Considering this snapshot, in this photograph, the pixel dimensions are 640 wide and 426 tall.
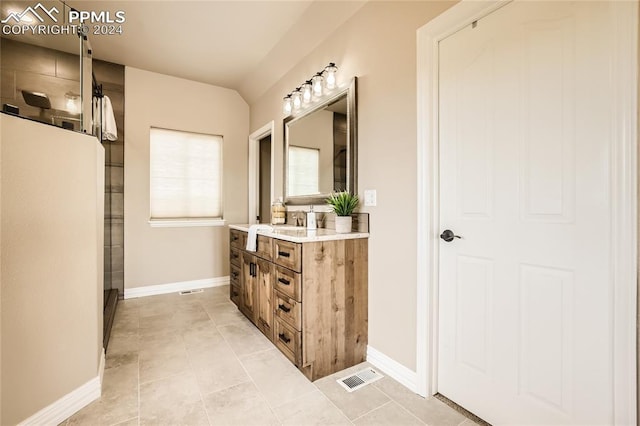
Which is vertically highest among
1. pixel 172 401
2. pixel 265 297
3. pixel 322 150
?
pixel 322 150

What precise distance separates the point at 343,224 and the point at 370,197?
0.27 meters

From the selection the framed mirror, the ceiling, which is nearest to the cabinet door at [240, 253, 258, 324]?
the framed mirror

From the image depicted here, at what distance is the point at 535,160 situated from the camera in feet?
4.30

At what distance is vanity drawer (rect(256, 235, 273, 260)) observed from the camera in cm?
232

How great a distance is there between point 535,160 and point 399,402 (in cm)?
144

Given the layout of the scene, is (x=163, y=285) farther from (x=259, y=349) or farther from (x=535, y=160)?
(x=535, y=160)

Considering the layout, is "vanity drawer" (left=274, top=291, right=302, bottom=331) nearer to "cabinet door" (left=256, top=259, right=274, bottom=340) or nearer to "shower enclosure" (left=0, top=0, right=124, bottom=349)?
"cabinet door" (left=256, top=259, right=274, bottom=340)

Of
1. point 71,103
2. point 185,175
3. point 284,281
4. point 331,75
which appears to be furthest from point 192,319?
point 331,75

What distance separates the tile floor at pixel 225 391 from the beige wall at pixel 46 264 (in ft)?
0.90

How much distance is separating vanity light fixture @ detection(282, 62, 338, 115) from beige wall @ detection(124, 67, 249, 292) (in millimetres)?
1385

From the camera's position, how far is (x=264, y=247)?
2.42 m

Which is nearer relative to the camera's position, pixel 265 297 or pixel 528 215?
pixel 528 215

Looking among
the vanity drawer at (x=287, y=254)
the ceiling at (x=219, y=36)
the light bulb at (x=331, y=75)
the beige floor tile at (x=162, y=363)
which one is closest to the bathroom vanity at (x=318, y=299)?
the vanity drawer at (x=287, y=254)

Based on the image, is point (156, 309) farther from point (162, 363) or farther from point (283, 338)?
point (283, 338)
